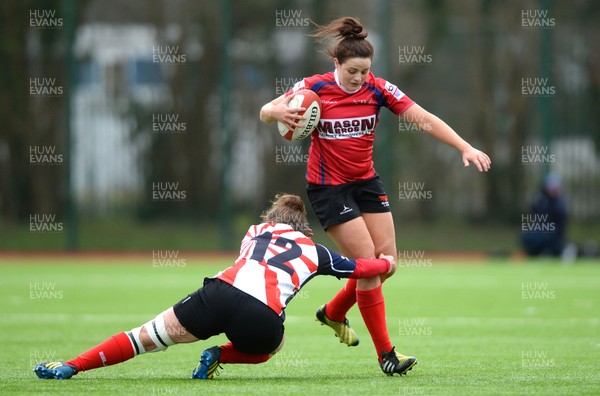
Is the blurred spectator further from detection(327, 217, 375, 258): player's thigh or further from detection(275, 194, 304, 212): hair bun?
detection(275, 194, 304, 212): hair bun

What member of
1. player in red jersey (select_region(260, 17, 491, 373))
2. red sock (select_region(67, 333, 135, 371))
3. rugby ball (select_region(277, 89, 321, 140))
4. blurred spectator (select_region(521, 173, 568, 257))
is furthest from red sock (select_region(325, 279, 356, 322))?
blurred spectator (select_region(521, 173, 568, 257))

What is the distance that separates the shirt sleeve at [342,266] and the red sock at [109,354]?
3.79 ft

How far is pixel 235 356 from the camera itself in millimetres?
5930

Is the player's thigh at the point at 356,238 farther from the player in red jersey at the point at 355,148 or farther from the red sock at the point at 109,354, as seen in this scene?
the red sock at the point at 109,354

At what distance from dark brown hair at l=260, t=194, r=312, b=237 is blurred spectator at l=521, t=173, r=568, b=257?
477 inches

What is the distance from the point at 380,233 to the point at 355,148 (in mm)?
576

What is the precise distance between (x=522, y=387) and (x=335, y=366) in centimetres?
155

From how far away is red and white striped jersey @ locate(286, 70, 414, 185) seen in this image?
251 inches

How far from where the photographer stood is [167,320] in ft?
18.6

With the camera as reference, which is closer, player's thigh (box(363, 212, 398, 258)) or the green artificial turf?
A: the green artificial turf

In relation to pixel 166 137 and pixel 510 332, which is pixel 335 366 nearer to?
pixel 510 332

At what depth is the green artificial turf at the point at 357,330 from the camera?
5695mm

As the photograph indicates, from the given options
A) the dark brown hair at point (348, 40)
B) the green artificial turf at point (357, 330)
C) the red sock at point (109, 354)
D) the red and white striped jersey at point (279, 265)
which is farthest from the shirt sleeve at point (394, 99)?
the red sock at point (109, 354)

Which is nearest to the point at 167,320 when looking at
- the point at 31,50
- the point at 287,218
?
the point at 287,218
